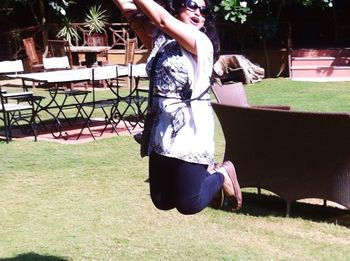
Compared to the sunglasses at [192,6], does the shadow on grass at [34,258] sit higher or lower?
lower

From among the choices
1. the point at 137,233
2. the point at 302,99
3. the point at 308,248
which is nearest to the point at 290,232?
the point at 308,248

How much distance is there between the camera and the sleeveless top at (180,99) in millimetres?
3027

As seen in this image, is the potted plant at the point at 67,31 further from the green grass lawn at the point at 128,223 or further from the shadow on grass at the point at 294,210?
the shadow on grass at the point at 294,210

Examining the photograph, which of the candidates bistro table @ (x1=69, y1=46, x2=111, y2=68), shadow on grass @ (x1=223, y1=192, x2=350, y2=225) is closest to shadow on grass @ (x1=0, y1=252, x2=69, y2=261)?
shadow on grass @ (x1=223, y1=192, x2=350, y2=225)

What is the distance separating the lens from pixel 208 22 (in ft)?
10.4

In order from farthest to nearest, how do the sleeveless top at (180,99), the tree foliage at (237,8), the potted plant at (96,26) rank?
the potted plant at (96,26) → the tree foliage at (237,8) → the sleeveless top at (180,99)

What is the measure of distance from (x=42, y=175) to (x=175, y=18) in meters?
3.87

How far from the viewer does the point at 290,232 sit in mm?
4508

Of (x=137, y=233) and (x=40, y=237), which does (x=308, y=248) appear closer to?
(x=137, y=233)

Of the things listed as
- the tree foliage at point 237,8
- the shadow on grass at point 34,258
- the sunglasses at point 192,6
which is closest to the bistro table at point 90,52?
the tree foliage at point 237,8

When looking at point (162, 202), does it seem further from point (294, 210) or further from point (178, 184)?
point (294, 210)

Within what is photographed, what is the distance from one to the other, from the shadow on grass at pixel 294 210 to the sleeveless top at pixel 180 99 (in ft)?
6.45

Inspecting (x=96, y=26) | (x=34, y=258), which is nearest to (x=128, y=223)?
(x=34, y=258)

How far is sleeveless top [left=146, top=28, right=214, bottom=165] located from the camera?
9.93ft
